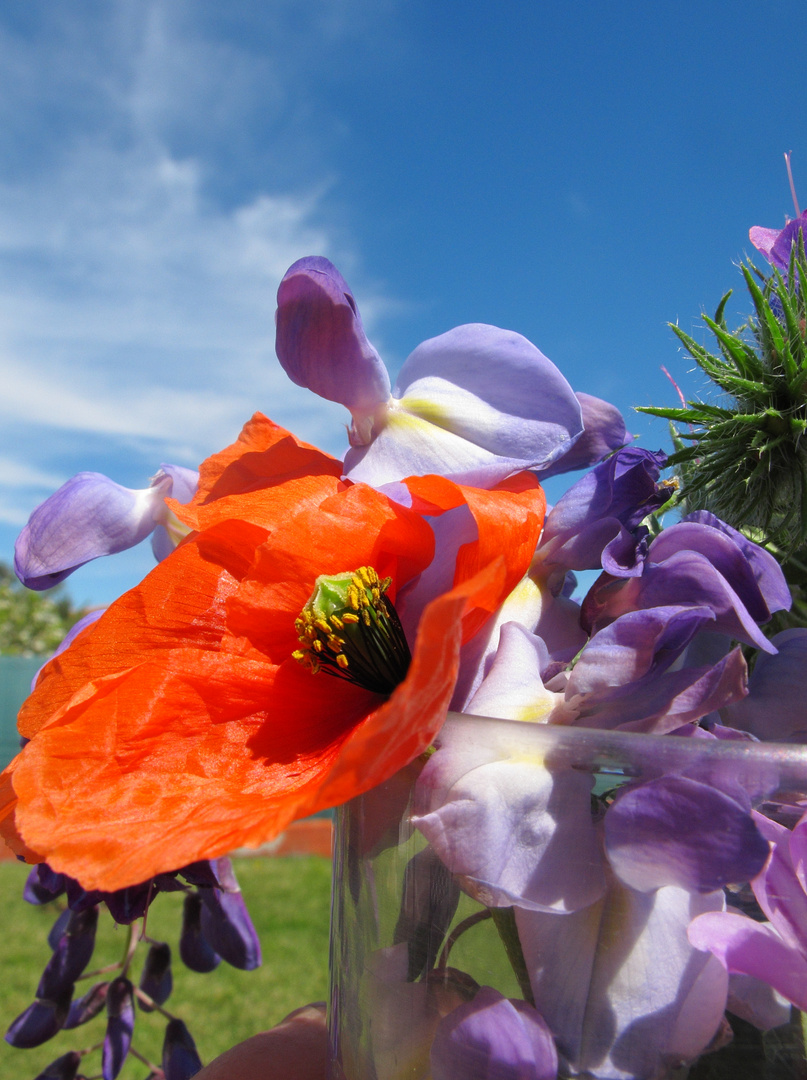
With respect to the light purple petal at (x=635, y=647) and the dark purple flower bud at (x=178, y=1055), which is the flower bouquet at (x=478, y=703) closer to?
the light purple petal at (x=635, y=647)

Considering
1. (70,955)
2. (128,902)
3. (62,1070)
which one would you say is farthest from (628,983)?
(62,1070)

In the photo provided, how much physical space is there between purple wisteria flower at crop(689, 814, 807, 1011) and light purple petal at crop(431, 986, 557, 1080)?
0.22ft

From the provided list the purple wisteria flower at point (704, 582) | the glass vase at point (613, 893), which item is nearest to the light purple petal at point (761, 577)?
the purple wisteria flower at point (704, 582)

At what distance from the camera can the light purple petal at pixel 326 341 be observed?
0.45 meters

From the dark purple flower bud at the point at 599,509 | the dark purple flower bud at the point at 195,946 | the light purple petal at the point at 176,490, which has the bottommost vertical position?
the dark purple flower bud at the point at 195,946

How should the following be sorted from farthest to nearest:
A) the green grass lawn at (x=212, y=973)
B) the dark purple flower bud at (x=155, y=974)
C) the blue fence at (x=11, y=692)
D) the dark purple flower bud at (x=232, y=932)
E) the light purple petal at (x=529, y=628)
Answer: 1. the blue fence at (x=11, y=692)
2. the green grass lawn at (x=212, y=973)
3. the dark purple flower bud at (x=155, y=974)
4. the dark purple flower bud at (x=232, y=932)
5. the light purple petal at (x=529, y=628)

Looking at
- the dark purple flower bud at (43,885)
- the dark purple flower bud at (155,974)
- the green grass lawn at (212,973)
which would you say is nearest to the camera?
the dark purple flower bud at (43,885)

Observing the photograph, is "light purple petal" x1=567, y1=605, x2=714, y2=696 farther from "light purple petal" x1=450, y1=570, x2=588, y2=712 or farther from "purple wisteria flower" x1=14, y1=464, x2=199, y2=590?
"purple wisteria flower" x1=14, y1=464, x2=199, y2=590

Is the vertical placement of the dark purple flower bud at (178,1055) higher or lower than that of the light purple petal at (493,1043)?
lower

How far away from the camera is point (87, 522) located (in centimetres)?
55

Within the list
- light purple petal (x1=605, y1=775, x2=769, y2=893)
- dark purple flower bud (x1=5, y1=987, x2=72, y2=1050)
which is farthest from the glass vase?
dark purple flower bud (x1=5, y1=987, x2=72, y2=1050)

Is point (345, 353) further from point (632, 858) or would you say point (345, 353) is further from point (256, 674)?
point (632, 858)

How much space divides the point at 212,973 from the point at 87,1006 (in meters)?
2.43

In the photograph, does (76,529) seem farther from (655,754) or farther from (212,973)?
(212,973)
